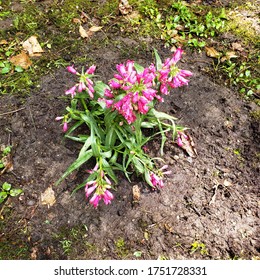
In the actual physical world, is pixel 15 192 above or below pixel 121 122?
below

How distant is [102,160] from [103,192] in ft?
1.09

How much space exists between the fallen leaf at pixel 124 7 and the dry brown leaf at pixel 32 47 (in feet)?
3.35

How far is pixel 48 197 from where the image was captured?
2.90 meters

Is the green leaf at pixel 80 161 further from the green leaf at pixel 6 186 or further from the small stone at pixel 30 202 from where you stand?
the green leaf at pixel 6 186

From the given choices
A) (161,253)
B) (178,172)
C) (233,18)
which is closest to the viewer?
(161,253)

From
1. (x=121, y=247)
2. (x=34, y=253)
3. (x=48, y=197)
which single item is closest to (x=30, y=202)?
(x=48, y=197)

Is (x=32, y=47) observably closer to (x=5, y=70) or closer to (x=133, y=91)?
(x=5, y=70)

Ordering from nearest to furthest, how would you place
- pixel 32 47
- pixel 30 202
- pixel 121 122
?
pixel 121 122 < pixel 30 202 < pixel 32 47

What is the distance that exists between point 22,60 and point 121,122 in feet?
5.16

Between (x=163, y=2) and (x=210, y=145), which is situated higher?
(x=163, y=2)

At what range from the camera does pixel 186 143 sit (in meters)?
3.20

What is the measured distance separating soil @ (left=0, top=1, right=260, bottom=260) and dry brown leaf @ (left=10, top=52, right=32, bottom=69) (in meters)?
0.27

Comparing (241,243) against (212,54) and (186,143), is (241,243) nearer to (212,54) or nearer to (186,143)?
(186,143)
